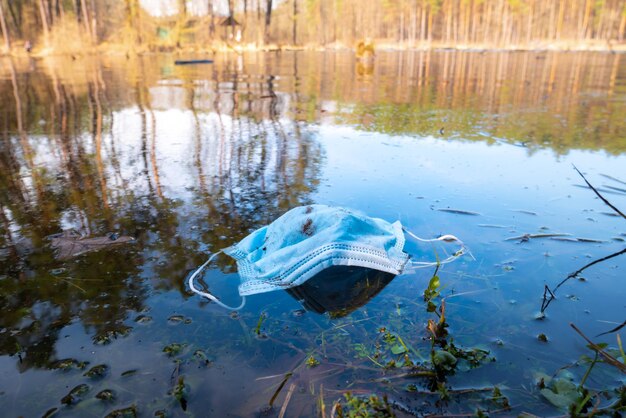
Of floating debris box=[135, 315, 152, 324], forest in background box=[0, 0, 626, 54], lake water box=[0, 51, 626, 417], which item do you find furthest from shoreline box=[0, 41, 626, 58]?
floating debris box=[135, 315, 152, 324]

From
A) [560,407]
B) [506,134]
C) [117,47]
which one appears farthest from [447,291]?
[117,47]

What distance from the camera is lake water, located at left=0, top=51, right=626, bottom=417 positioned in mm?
1746

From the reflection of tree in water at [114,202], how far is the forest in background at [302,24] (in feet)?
86.9

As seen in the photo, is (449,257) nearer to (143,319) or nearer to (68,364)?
(143,319)

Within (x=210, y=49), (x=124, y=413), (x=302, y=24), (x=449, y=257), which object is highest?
(x=302, y=24)

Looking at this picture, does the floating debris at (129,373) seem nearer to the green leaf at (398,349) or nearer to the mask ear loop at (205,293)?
the mask ear loop at (205,293)

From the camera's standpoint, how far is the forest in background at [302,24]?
34125 millimetres

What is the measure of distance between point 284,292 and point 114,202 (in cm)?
213

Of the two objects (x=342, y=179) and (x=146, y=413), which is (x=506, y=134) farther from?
(x=146, y=413)

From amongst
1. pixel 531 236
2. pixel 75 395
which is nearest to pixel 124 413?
pixel 75 395

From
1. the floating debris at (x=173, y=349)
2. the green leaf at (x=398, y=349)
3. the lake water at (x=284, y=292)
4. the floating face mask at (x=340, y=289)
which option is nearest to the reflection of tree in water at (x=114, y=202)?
the lake water at (x=284, y=292)

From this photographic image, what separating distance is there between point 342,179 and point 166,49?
37.3 m

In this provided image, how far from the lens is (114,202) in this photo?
12.1 ft

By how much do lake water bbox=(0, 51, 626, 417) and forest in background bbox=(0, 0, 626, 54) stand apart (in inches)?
1061
